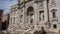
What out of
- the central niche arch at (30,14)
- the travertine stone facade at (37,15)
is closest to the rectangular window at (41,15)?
the travertine stone facade at (37,15)

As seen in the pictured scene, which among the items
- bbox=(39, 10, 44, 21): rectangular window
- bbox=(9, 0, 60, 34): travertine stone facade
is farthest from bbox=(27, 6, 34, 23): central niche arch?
bbox=(39, 10, 44, 21): rectangular window

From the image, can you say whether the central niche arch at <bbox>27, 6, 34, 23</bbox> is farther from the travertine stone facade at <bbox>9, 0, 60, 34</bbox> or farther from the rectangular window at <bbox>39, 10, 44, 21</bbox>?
the rectangular window at <bbox>39, 10, 44, 21</bbox>

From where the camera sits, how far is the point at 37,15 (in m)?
27.9

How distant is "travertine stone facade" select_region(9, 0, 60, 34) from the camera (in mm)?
24125

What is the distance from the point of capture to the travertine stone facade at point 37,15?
24.1 m

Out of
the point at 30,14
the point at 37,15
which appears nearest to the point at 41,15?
the point at 37,15

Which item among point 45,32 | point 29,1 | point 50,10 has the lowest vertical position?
point 45,32

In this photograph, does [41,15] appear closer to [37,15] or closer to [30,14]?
[37,15]

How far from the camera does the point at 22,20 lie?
32.9m

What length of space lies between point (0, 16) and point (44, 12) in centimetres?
2099

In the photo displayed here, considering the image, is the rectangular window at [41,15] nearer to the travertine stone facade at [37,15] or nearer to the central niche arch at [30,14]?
the travertine stone facade at [37,15]

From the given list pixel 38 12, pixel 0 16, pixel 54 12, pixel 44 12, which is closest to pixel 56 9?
pixel 54 12

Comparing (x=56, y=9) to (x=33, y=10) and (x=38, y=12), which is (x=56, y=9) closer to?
(x=38, y=12)

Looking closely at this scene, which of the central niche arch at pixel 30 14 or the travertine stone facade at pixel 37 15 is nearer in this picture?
the travertine stone facade at pixel 37 15
